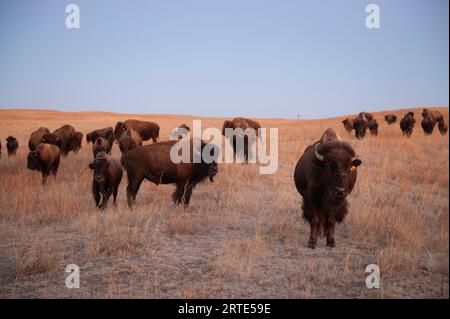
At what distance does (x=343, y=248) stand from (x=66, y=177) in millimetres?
10110

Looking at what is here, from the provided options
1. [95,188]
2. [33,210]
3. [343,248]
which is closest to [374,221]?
[343,248]

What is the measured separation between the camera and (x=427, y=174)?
1213 centimetres

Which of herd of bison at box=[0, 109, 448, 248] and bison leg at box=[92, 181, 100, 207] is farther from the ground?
herd of bison at box=[0, 109, 448, 248]

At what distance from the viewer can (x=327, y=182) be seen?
5645 mm

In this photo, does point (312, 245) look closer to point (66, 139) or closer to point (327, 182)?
point (327, 182)

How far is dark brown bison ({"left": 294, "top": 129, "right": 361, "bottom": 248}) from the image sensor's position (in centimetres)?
544

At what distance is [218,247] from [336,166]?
7.58 feet

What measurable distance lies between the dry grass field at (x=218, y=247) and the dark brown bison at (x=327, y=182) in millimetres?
511

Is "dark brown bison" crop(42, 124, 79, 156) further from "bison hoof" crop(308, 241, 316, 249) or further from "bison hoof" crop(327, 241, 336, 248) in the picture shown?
"bison hoof" crop(327, 241, 336, 248)

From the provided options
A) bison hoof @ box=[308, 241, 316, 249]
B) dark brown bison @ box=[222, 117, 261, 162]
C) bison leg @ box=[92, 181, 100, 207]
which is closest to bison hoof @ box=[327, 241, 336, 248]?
bison hoof @ box=[308, 241, 316, 249]

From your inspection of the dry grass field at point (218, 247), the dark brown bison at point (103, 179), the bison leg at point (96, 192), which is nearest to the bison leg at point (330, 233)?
the dry grass field at point (218, 247)

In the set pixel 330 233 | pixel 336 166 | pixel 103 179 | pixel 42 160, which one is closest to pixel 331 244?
pixel 330 233

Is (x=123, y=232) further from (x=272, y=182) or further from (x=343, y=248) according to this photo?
(x=272, y=182)
